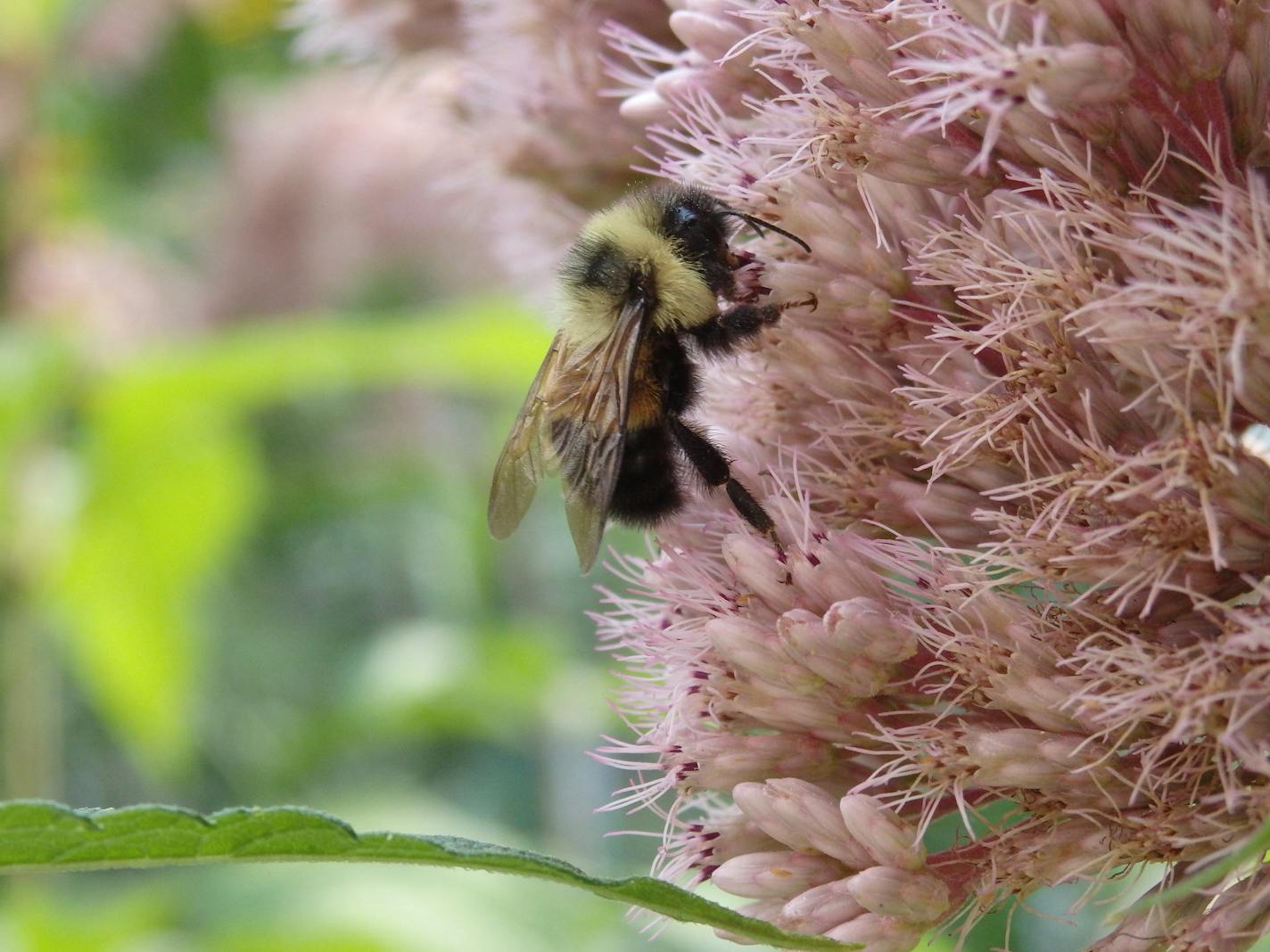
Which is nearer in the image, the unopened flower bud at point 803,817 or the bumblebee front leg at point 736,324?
the unopened flower bud at point 803,817

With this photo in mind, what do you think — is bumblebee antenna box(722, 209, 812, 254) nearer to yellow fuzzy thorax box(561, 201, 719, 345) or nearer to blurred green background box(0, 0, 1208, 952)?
yellow fuzzy thorax box(561, 201, 719, 345)

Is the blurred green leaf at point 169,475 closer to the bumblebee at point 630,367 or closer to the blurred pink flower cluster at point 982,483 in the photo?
the bumblebee at point 630,367

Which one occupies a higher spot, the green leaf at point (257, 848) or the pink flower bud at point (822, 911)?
the green leaf at point (257, 848)

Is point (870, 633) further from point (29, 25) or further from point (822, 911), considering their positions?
point (29, 25)

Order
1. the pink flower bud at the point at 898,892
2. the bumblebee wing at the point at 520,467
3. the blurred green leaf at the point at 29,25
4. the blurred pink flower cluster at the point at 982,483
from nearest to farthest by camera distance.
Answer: the blurred pink flower cluster at the point at 982,483 → the pink flower bud at the point at 898,892 → the bumblebee wing at the point at 520,467 → the blurred green leaf at the point at 29,25

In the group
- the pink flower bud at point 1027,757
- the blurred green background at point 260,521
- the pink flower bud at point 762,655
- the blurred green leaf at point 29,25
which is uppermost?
the blurred green leaf at point 29,25

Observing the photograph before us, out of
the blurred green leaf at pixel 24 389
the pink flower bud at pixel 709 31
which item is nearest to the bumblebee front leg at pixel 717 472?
the pink flower bud at pixel 709 31
